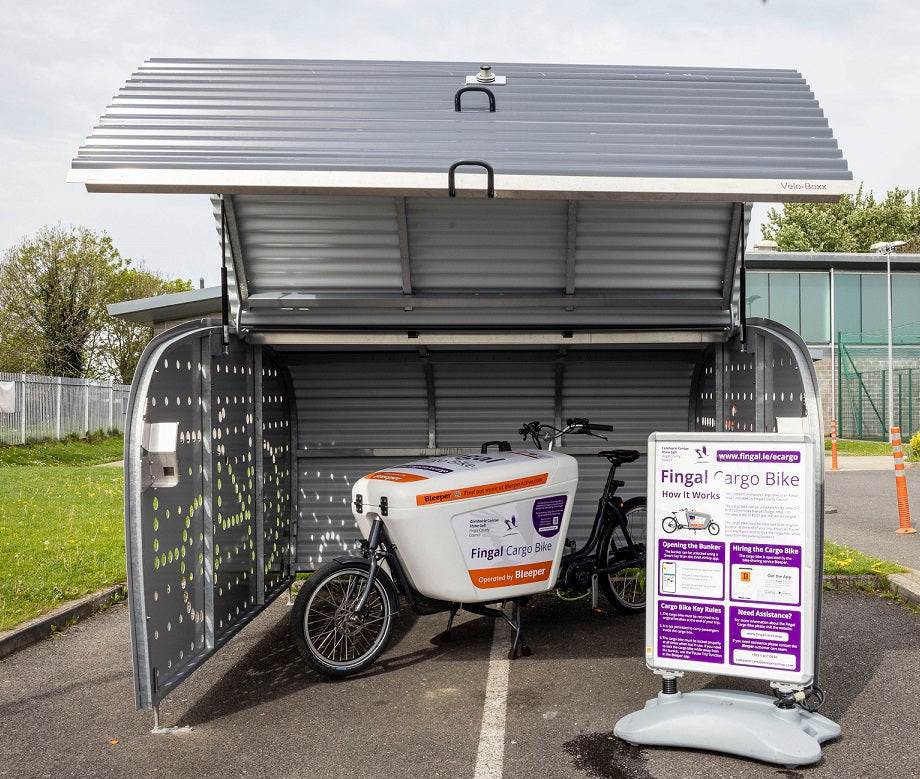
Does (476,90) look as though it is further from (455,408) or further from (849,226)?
(849,226)

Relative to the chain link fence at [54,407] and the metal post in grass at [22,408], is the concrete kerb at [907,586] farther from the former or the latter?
the metal post in grass at [22,408]

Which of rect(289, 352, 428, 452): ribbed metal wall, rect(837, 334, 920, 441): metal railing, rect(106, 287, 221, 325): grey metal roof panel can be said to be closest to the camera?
rect(289, 352, 428, 452): ribbed metal wall

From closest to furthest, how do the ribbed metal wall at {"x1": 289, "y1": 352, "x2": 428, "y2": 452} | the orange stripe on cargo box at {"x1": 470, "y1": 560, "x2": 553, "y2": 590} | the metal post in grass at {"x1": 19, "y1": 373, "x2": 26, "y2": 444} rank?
1. the orange stripe on cargo box at {"x1": 470, "y1": 560, "x2": 553, "y2": 590}
2. the ribbed metal wall at {"x1": 289, "y1": 352, "x2": 428, "y2": 452}
3. the metal post in grass at {"x1": 19, "y1": 373, "x2": 26, "y2": 444}

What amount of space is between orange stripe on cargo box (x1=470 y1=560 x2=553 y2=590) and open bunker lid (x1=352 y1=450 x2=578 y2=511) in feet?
1.48

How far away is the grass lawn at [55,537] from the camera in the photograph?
22.5 ft

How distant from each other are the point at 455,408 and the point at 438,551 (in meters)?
2.12

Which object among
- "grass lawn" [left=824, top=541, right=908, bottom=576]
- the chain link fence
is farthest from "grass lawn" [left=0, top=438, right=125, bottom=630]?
"grass lawn" [left=824, top=541, right=908, bottom=576]

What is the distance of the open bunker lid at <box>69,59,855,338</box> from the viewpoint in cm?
420

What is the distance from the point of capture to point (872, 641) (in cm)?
566

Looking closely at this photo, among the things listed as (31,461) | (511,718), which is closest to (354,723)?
(511,718)

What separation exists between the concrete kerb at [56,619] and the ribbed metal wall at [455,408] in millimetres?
1525

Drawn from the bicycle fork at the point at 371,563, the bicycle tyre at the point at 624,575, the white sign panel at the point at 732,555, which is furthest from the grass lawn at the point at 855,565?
the bicycle fork at the point at 371,563

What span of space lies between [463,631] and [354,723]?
1802 mm

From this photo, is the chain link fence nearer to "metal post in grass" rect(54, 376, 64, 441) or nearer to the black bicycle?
"metal post in grass" rect(54, 376, 64, 441)
